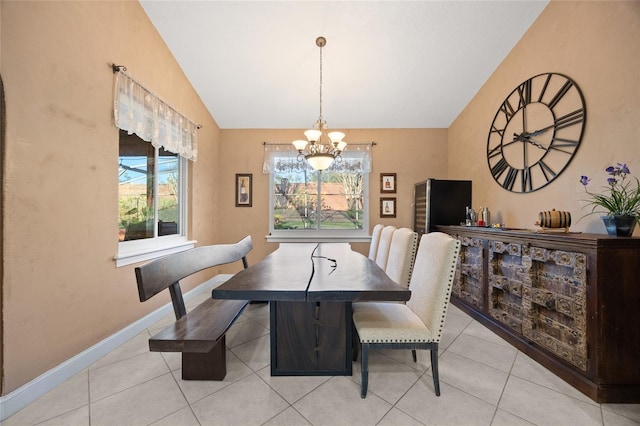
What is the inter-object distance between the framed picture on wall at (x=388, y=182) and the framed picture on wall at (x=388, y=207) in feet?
0.45

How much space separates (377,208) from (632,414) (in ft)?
10.3

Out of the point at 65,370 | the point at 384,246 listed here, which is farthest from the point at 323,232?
the point at 65,370

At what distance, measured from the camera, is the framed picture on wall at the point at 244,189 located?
13.6 ft

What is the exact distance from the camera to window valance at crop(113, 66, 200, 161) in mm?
2135

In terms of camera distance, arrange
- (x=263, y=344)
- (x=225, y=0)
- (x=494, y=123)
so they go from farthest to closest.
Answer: (x=494, y=123)
(x=225, y=0)
(x=263, y=344)

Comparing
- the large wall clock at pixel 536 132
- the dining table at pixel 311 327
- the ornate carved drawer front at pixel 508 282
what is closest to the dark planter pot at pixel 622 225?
the ornate carved drawer front at pixel 508 282

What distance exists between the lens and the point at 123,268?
7.24 ft

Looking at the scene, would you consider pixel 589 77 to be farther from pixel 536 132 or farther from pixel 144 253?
pixel 144 253

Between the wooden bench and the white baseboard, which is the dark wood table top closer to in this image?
the wooden bench

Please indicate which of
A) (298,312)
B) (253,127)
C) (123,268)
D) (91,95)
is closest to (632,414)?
(298,312)

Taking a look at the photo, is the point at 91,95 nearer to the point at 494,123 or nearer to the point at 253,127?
the point at 253,127

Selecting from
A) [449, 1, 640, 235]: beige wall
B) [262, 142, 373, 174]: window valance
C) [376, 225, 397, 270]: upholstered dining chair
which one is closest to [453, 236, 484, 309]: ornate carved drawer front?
[449, 1, 640, 235]: beige wall

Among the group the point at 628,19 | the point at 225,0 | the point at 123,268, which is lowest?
the point at 123,268

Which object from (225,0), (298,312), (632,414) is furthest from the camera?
(225,0)
